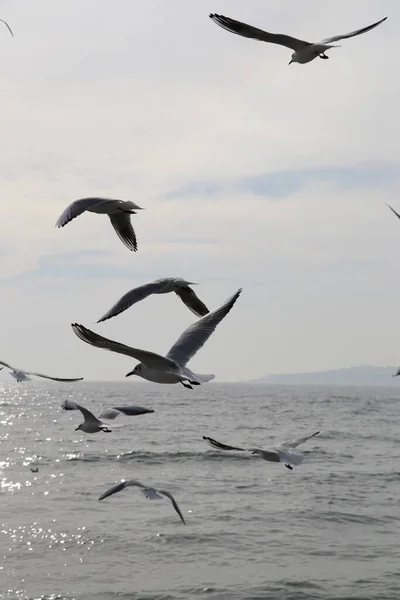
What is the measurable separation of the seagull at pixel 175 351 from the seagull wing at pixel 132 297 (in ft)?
1.69

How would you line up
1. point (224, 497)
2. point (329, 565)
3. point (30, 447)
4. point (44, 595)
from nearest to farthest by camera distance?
point (44, 595) → point (329, 565) → point (224, 497) → point (30, 447)

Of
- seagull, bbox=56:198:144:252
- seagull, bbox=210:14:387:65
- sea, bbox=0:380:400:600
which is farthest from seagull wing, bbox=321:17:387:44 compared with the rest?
sea, bbox=0:380:400:600

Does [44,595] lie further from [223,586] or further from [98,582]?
[223,586]

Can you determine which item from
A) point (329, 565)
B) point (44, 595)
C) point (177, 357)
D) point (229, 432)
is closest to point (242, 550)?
point (329, 565)

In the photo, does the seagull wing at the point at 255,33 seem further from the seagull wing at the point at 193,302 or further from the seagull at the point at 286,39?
the seagull wing at the point at 193,302

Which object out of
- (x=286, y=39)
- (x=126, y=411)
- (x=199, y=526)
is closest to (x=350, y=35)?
(x=286, y=39)

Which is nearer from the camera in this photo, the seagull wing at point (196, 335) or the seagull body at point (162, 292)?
the seagull wing at point (196, 335)

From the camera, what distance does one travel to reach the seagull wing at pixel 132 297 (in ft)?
27.7

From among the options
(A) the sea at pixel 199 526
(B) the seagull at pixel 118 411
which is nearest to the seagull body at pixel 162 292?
(B) the seagull at pixel 118 411

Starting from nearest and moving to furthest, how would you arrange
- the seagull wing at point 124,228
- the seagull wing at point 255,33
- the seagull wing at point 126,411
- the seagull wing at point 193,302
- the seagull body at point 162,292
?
the seagull body at point 162,292 → the seagull wing at point 255,33 → the seagull wing at point 193,302 → the seagull wing at point 124,228 → the seagull wing at point 126,411

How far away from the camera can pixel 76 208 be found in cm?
892

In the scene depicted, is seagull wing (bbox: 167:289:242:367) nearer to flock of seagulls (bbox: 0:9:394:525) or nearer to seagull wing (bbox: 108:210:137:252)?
flock of seagulls (bbox: 0:9:394:525)

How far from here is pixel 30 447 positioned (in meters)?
39.5

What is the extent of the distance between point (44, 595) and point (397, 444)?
28633mm
